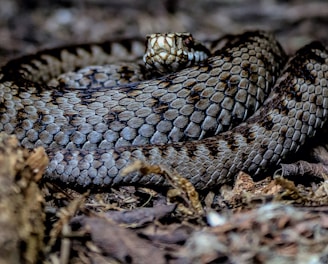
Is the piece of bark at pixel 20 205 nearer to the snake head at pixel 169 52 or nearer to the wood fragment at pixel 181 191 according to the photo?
the wood fragment at pixel 181 191

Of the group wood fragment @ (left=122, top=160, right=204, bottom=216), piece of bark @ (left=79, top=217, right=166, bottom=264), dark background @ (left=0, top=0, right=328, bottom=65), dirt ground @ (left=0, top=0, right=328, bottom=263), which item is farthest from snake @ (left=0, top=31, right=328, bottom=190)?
dark background @ (left=0, top=0, right=328, bottom=65)

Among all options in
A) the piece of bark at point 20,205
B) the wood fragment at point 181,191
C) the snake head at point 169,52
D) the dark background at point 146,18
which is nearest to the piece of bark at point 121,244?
the piece of bark at point 20,205

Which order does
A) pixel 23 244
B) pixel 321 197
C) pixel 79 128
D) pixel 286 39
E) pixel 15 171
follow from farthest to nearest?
pixel 286 39, pixel 79 128, pixel 321 197, pixel 15 171, pixel 23 244

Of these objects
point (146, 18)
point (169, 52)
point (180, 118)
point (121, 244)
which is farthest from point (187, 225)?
point (146, 18)

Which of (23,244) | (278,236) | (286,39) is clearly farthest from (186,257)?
(286,39)

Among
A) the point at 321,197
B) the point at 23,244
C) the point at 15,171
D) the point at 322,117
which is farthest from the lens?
the point at 322,117

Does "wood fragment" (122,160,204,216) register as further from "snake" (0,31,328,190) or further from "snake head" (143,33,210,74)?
"snake head" (143,33,210,74)

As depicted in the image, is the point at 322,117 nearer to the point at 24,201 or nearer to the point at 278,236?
the point at 278,236

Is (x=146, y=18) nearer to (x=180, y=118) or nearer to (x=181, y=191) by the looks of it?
(x=180, y=118)
